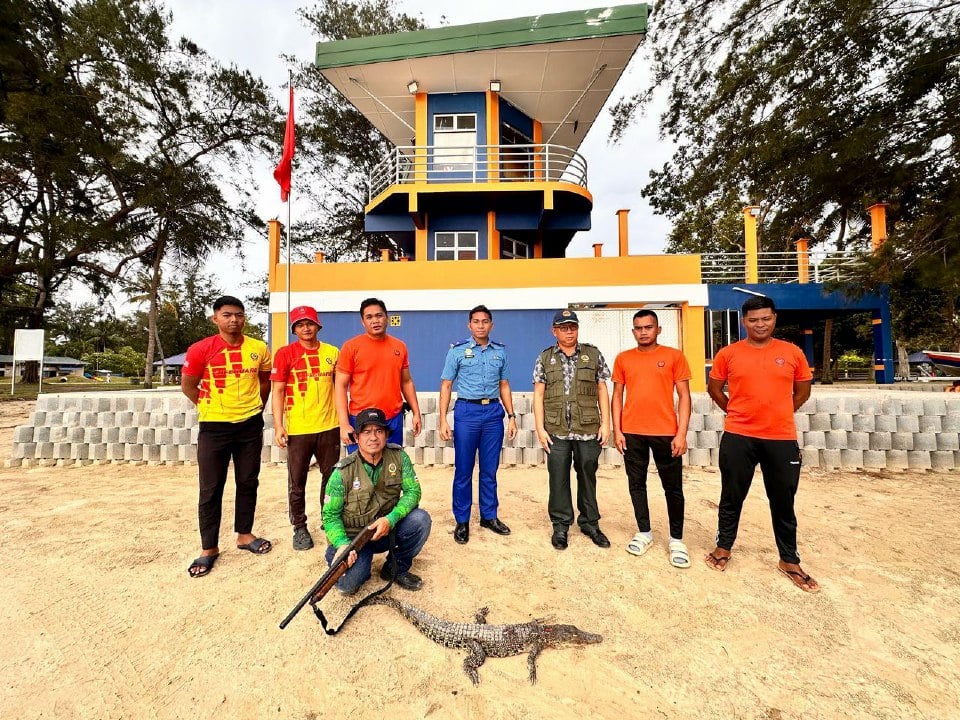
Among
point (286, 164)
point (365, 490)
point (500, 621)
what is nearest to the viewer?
point (500, 621)

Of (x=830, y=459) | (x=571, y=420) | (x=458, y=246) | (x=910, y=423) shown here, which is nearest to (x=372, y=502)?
(x=571, y=420)

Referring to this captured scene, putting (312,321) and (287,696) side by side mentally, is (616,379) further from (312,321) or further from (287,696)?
(287,696)

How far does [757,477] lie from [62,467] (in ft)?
32.2

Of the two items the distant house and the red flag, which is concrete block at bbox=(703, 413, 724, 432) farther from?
the distant house

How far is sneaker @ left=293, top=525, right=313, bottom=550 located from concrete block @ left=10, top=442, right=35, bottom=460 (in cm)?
600

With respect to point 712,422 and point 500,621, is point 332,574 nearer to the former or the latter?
point 500,621

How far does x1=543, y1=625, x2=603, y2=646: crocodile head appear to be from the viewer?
2.27 m

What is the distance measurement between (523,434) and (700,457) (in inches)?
98.2

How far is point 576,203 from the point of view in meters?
12.0

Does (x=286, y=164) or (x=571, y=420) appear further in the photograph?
(x=286, y=164)

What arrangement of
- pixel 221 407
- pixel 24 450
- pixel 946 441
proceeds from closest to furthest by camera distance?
pixel 221 407 → pixel 946 441 → pixel 24 450

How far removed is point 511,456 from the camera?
20.1 feet

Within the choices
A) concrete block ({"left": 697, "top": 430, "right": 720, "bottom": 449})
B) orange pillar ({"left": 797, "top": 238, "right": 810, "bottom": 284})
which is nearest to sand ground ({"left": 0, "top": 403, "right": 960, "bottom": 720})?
concrete block ({"left": 697, "top": 430, "right": 720, "bottom": 449})

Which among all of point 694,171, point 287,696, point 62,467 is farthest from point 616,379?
point 694,171
